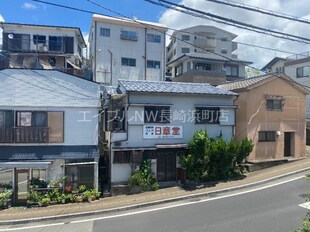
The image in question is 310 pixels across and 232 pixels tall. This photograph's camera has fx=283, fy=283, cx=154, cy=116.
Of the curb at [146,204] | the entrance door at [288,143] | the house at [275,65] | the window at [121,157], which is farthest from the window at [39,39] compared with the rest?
the house at [275,65]

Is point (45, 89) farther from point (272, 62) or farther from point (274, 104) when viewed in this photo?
point (272, 62)

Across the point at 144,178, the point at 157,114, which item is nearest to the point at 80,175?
the point at 144,178

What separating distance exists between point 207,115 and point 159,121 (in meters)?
3.67

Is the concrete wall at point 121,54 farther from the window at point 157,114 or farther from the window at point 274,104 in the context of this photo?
the window at point 274,104

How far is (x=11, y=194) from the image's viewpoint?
17.0 meters

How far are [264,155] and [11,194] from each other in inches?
712

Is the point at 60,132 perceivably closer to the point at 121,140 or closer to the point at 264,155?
the point at 121,140

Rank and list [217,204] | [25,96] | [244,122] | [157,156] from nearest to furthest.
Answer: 1. [217,204]
2. [25,96]
3. [157,156]
4. [244,122]

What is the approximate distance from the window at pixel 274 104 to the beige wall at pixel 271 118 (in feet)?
1.10

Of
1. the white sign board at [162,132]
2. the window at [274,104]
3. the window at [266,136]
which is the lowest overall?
the window at [266,136]

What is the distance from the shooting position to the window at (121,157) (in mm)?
17953

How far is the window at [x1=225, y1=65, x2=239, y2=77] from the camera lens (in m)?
40.1

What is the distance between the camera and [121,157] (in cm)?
1802

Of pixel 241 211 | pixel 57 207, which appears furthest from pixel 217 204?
pixel 57 207
